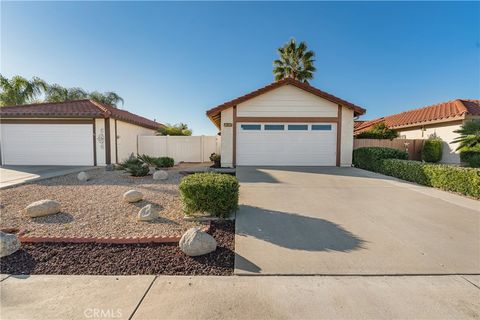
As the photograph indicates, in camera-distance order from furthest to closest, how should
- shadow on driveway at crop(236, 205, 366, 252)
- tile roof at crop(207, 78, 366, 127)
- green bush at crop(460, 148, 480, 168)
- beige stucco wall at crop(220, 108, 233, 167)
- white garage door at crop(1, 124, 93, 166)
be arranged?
white garage door at crop(1, 124, 93, 166), beige stucco wall at crop(220, 108, 233, 167), tile roof at crop(207, 78, 366, 127), green bush at crop(460, 148, 480, 168), shadow on driveway at crop(236, 205, 366, 252)

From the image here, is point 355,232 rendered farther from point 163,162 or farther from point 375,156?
point 163,162

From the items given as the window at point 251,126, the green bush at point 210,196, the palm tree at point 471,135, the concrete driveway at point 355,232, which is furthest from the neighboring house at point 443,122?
the green bush at point 210,196

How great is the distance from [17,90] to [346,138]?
95.2 ft

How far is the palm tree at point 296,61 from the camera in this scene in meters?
20.2

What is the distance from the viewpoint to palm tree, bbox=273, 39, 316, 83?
20219mm

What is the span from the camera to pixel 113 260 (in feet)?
9.59

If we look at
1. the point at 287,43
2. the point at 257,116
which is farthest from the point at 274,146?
the point at 287,43

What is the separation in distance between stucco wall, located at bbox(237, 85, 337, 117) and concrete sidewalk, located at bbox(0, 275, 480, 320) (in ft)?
32.7

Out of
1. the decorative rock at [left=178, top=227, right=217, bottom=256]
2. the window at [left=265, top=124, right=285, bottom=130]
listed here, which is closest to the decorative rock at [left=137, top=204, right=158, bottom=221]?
the decorative rock at [left=178, top=227, right=217, bottom=256]

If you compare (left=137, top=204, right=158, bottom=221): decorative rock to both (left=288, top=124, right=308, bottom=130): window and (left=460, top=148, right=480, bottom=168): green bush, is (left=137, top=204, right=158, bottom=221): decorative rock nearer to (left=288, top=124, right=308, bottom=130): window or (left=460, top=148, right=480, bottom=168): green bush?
(left=288, top=124, right=308, bottom=130): window

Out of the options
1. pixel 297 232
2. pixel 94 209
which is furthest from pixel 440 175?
pixel 94 209

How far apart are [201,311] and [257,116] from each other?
10.5m

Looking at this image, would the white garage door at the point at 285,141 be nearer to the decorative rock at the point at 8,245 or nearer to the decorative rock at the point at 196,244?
the decorative rock at the point at 196,244

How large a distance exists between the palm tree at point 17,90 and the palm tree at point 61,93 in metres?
1.44
